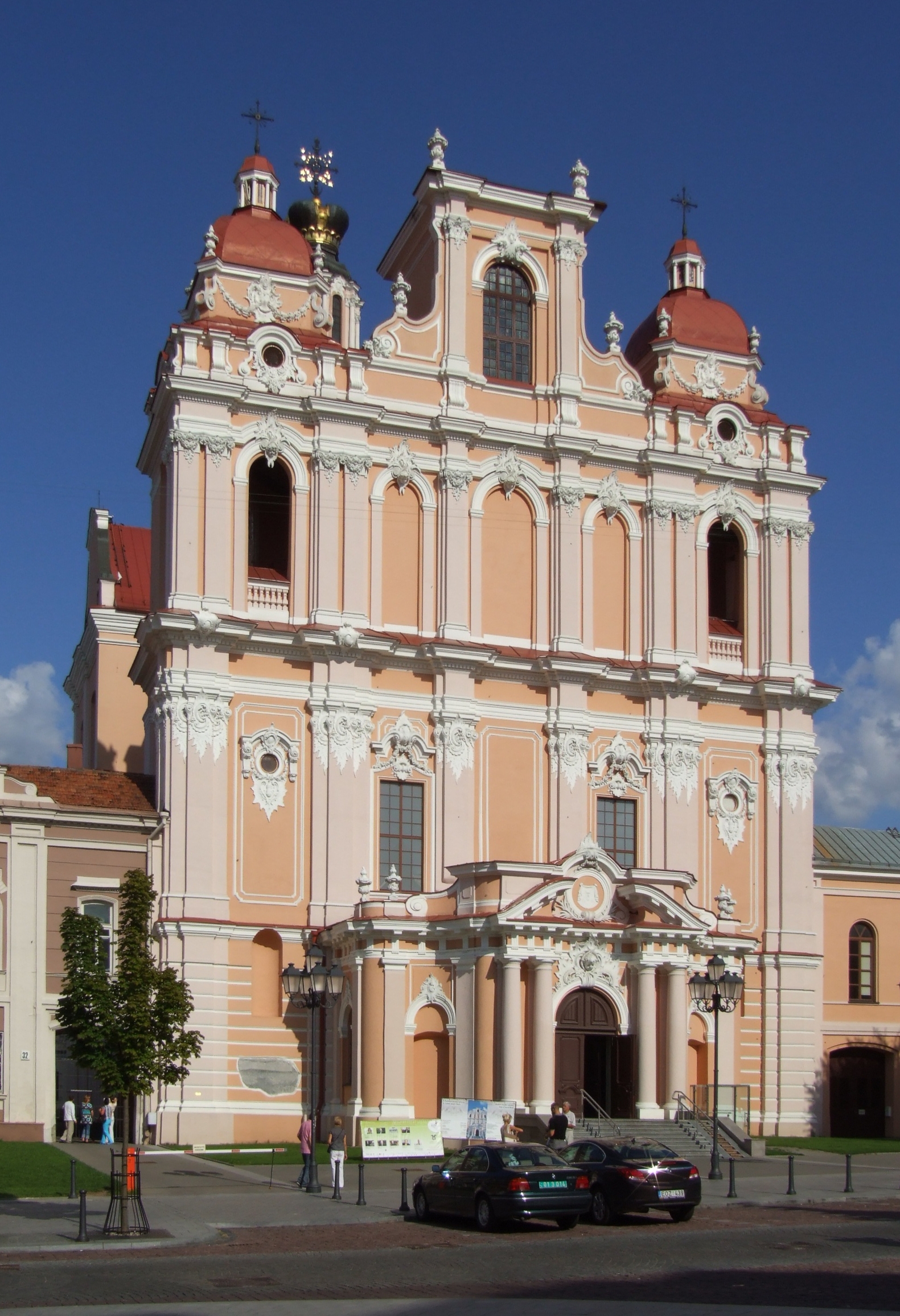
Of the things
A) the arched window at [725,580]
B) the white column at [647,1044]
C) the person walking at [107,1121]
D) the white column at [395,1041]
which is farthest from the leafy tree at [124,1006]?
the arched window at [725,580]

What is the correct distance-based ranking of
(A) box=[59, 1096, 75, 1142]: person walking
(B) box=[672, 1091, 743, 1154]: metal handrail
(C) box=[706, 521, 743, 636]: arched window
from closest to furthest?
(B) box=[672, 1091, 743, 1154]: metal handrail
(A) box=[59, 1096, 75, 1142]: person walking
(C) box=[706, 521, 743, 636]: arched window

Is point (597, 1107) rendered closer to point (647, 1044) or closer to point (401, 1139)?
point (647, 1044)

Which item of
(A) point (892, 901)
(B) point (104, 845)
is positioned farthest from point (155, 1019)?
(A) point (892, 901)

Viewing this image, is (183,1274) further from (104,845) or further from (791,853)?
(791,853)

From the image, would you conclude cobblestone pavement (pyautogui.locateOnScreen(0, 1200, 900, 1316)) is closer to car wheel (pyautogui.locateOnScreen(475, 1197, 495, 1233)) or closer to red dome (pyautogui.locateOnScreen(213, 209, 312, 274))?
car wheel (pyautogui.locateOnScreen(475, 1197, 495, 1233))

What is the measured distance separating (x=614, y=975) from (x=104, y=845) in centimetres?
1360

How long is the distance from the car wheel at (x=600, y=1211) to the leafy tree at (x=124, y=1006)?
7679 millimetres

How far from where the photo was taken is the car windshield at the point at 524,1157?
29500 mm

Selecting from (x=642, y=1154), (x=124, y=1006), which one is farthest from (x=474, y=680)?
(x=642, y=1154)

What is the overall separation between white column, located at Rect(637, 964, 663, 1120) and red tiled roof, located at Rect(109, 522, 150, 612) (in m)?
28.1

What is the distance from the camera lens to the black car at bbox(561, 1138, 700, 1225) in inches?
1182

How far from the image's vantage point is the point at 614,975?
46.2 metres

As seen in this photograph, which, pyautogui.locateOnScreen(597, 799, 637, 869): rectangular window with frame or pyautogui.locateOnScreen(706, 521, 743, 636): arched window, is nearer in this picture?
pyautogui.locateOnScreen(597, 799, 637, 869): rectangular window with frame

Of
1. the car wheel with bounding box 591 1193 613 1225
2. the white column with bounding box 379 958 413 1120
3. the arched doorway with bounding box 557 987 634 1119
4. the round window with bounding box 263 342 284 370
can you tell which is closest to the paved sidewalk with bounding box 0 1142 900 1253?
the white column with bounding box 379 958 413 1120
